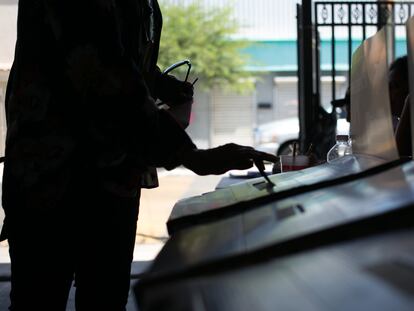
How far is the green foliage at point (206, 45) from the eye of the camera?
741 inches

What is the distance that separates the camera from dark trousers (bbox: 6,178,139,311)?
4.47 ft

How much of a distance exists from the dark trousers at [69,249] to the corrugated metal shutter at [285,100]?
63.2 feet

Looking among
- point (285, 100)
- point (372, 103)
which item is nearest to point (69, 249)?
point (372, 103)

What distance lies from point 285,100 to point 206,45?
3531 millimetres

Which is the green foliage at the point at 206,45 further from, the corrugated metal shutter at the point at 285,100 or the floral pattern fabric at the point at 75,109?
the floral pattern fabric at the point at 75,109

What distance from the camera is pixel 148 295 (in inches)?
30.1

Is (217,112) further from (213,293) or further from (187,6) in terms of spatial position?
(213,293)

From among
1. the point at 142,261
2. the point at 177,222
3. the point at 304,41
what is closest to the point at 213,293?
the point at 177,222

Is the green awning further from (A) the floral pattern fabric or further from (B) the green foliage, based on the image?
(A) the floral pattern fabric

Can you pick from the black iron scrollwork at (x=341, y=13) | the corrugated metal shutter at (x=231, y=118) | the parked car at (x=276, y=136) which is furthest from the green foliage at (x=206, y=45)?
the black iron scrollwork at (x=341, y=13)

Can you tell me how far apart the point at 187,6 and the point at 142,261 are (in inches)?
616

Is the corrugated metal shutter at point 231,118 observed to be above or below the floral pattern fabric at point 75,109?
below

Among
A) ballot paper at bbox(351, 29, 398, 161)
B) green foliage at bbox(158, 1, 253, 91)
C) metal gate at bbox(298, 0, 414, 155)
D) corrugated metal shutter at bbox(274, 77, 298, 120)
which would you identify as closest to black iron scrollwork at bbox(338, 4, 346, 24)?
metal gate at bbox(298, 0, 414, 155)

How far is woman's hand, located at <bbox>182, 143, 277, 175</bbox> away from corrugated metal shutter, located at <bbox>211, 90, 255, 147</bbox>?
740 inches
